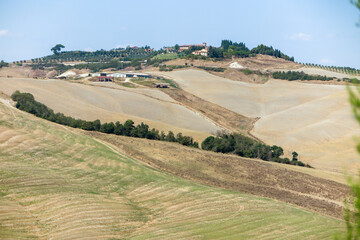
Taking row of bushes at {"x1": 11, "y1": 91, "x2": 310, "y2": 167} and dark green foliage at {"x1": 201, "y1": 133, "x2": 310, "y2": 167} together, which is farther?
row of bushes at {"x1": 11, "y1": 91, "x2": 310, "y2": 167}

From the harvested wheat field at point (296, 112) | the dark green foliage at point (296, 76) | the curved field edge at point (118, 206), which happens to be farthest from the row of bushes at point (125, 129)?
the dark green foliage at point (296, 76)

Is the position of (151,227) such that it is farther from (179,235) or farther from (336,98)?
(336,98)

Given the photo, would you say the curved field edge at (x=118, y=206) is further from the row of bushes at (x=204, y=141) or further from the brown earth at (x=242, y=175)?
the row of bushes at (x=204, y=141)

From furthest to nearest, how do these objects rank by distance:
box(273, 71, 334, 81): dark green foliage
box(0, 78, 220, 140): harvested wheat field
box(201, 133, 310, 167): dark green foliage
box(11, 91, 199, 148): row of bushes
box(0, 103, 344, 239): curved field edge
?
box(273, 71, 334, 81): dark green foliage < box(0, 78, 220, 140): harvested wheat field < box(11, 91, 199, 148): row of bushes < box(201, 133, 310, 167): dark green foliage < box(0, 103, 344, 239): curved field edge

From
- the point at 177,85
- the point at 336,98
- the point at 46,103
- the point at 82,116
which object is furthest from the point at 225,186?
the point at 177,85

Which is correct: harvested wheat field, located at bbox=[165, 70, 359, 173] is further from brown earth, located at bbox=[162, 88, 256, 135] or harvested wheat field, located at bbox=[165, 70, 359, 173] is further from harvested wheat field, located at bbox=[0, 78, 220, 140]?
harvested wheat field, located at bbox=[0, 78, 220, 140]

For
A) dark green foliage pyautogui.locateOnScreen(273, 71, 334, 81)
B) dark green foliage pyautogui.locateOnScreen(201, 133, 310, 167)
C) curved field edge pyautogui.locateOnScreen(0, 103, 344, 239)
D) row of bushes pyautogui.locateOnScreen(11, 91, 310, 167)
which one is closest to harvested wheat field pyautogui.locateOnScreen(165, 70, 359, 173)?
dark green foliage pyautogui.locateOnScreen(201, 133, 310, 167)
